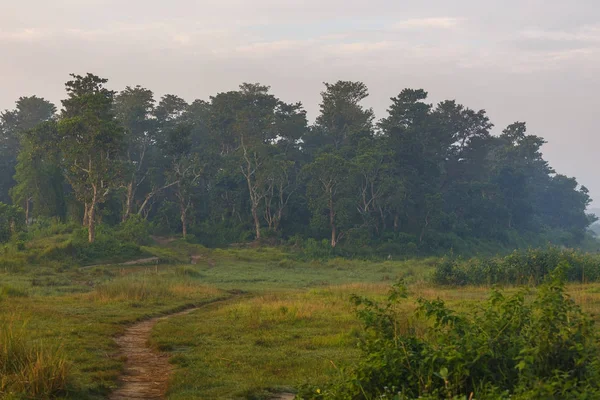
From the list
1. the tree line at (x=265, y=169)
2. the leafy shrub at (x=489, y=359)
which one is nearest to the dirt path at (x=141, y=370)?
the leafy shrub at (x=489, y=359)

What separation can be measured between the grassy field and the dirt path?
0.21m

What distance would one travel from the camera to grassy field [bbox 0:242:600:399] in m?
10.2

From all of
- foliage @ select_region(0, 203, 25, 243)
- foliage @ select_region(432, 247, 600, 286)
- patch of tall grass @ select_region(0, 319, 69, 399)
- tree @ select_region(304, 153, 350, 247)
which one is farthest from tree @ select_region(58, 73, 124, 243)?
patch of tall grass @ select_region(0, 319, 69, 399)

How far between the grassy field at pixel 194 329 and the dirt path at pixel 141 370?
0.21 meters

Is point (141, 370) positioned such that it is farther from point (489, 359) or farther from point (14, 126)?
point (14, 126)

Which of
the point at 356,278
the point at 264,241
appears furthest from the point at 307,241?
the point at 356,278

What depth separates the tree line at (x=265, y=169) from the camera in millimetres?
53344

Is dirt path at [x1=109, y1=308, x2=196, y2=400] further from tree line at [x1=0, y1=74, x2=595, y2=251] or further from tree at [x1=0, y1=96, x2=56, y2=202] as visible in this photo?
tree at [x1=0, y1=96, x2=56, y2=202]

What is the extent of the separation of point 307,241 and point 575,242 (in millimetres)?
45706

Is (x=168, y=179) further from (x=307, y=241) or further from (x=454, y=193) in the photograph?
(x=454, y=193)

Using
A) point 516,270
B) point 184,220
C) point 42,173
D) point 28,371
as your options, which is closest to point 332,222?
point 184,220

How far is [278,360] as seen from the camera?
1287cm

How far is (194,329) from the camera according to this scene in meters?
16.7

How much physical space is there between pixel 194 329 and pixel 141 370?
4.59 m
